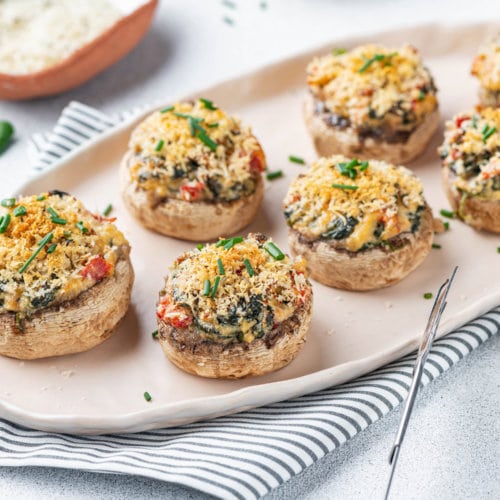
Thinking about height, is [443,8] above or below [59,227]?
below

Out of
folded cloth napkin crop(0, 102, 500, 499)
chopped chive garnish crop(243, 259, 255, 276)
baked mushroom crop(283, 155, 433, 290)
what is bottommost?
folded cloth napkin crop(0, 102, 500, 499)

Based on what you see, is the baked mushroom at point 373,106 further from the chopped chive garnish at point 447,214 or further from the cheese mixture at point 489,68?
the chopped chive garnish at point 447,214

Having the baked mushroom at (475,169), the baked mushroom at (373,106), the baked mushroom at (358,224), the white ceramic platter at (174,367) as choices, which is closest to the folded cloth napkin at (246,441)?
the white ceramic platter at (174,367)

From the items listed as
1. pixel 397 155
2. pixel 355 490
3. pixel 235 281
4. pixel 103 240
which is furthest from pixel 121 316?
pixel 397 155

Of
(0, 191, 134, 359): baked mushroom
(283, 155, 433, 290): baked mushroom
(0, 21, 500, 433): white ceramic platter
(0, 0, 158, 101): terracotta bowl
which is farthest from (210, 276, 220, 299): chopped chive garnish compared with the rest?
(0, 0, 158, 101): terracotta bowl

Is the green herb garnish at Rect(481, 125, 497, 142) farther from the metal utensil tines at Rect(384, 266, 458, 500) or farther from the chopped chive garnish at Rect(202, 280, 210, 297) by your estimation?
the chopped chive garnish at Rect(202, 280, 210, 297)

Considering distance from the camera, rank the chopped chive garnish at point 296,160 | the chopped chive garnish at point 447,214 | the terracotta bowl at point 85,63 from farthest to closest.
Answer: the terracotta bowl at point 85,63 < the chopped chive garnish at point 296,160 < the chopped chive garnish at point 447,214

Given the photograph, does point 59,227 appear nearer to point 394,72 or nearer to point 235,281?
point 235,281
